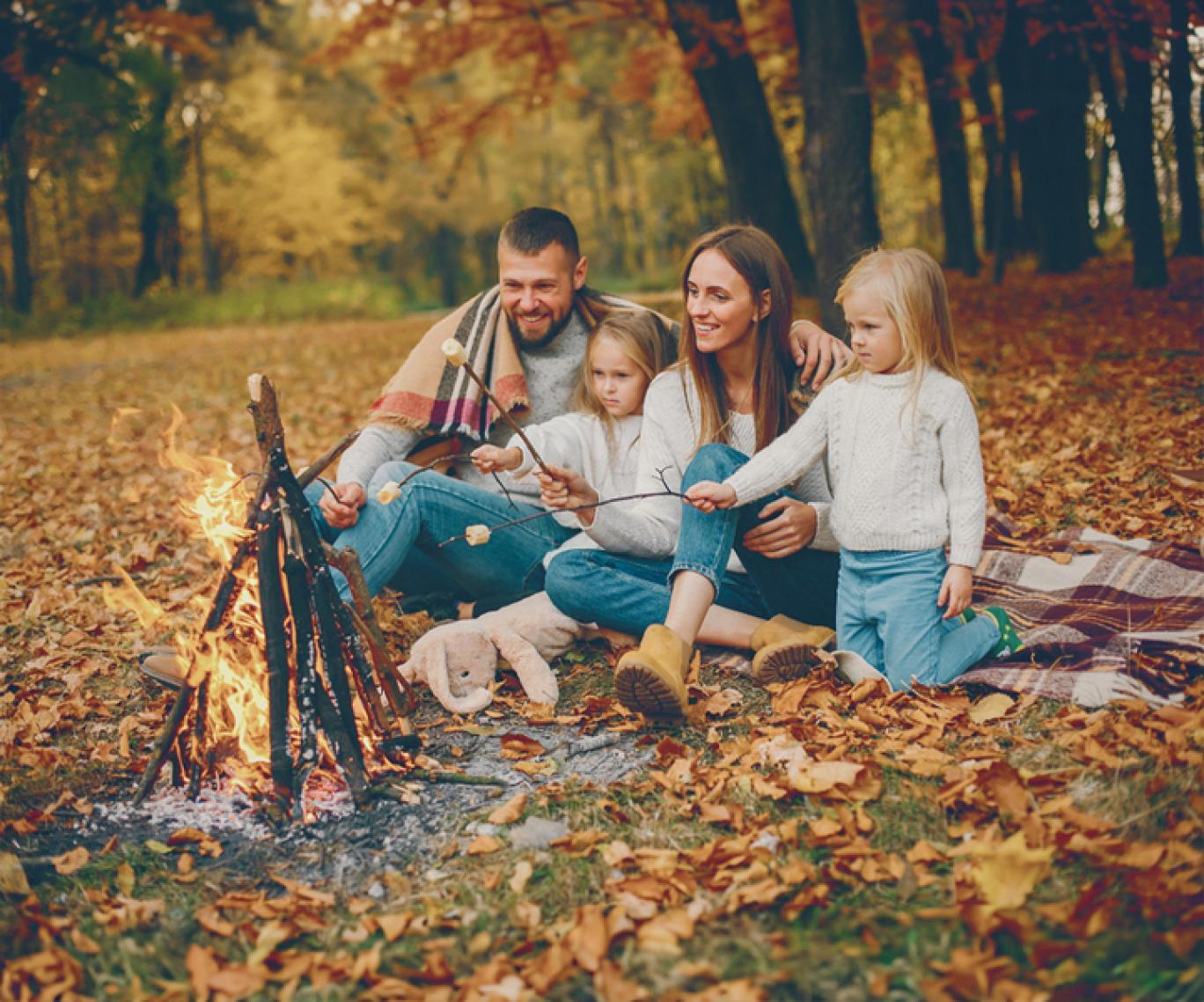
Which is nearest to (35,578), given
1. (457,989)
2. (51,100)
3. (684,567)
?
(684,567)

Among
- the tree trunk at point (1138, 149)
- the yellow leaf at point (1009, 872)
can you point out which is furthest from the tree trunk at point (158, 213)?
the yellow leaf at point (1009, 872)

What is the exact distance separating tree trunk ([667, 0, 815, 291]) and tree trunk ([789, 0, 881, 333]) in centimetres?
134

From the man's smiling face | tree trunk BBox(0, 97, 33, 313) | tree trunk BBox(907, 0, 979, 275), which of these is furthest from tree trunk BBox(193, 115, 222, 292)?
the man's smiling face

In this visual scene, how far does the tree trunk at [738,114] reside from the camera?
8.95 metres

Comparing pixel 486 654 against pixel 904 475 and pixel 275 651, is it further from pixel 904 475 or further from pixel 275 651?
pixel 904 475

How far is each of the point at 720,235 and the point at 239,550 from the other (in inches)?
74.2

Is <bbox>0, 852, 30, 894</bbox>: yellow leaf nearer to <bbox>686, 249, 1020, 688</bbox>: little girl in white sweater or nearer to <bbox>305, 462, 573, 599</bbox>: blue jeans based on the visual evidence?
<bbox>305, 462, 573, 599</bbox>: blue jeans

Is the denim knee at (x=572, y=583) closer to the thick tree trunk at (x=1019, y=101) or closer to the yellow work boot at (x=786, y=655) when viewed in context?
the yellow work boot at (x=786, y=655)

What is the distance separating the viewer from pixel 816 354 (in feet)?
12.1

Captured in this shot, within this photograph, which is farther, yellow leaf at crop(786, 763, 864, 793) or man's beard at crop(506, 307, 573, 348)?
man's beard at crop(506, 307, 573, 348)

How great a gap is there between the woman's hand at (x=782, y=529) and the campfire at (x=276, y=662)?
1.28 m

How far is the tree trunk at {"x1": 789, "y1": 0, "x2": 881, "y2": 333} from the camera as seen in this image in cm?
752

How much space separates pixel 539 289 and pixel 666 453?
33.9 inches

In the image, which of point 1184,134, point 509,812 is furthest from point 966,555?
point 1184,134
